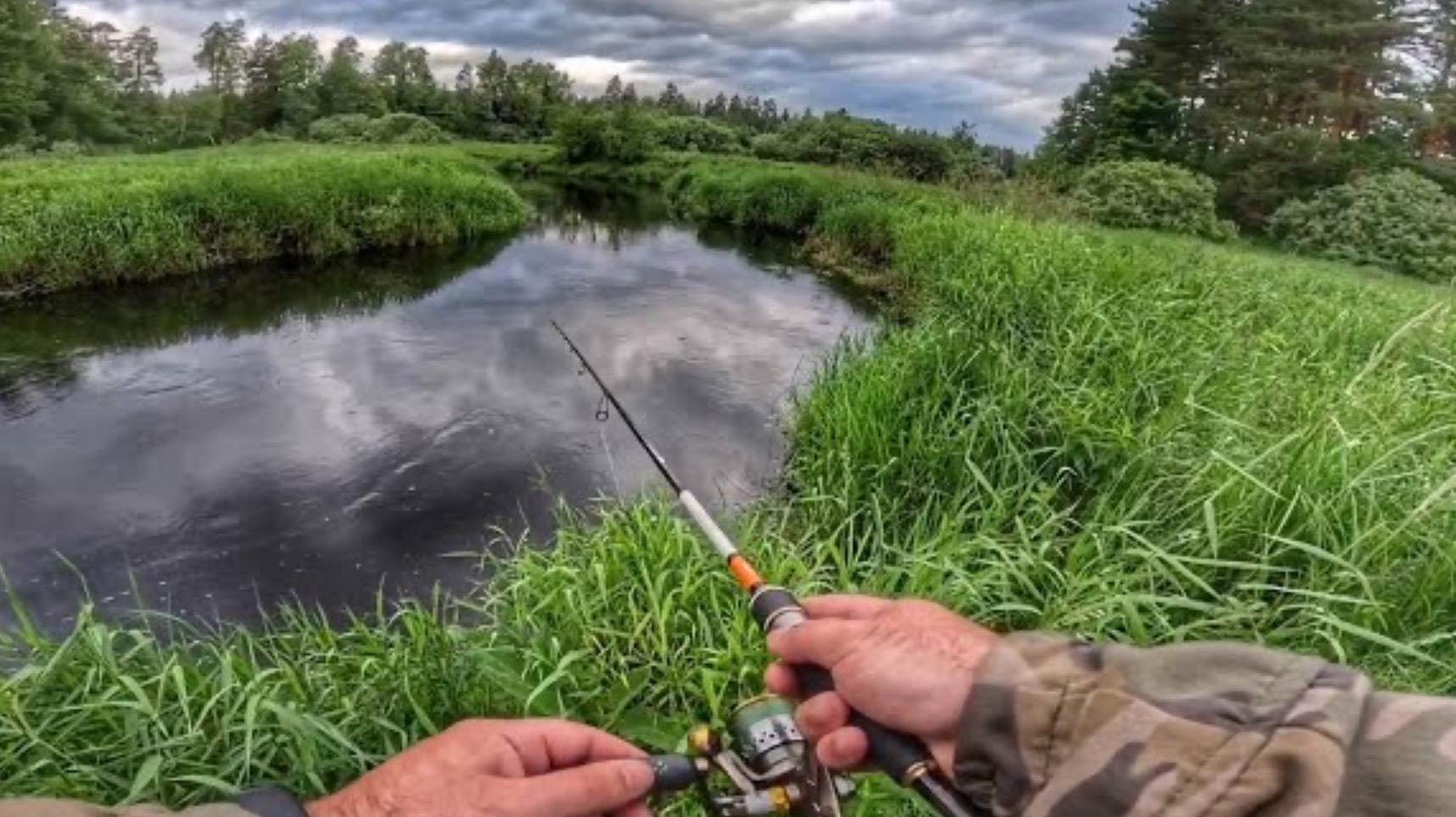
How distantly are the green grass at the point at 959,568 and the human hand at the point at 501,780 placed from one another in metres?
1.18

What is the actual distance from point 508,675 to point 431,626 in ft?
1.42

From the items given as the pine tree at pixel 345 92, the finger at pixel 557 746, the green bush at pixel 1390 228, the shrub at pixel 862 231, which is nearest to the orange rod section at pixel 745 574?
the finger at pixel 557 746

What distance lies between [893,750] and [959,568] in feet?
6.77

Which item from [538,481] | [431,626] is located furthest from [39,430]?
[431,626]

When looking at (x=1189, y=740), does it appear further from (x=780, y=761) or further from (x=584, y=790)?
(x=584, y=790)

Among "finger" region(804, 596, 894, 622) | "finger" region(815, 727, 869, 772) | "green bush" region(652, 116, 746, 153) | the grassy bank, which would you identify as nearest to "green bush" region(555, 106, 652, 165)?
"green bush" region(652, 116, 746, 153)

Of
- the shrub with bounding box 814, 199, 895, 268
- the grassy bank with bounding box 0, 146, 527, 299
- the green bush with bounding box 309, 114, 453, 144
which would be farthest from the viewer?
the green bush with bounding box 309, 114, 453, 144

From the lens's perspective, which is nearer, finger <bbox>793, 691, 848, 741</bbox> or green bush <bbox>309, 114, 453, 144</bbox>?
finger <bbox>793, 691, 848, 741</bbox>

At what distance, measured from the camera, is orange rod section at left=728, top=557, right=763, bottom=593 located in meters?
1.93

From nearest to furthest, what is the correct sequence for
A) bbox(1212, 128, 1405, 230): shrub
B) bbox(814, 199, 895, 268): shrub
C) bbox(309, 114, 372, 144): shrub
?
bbox(814, 199, 895, 268): shrub → bbox(1212, 128, 1405, 230): shrub → bbox(309, 114, 372, 144): shrub

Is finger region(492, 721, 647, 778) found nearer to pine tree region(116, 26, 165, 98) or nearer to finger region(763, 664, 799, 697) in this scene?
finger region(763, 664, 799, 697)

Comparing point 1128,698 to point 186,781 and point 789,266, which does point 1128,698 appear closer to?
point 186,781

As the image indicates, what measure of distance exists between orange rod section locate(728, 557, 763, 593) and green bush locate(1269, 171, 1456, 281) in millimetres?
19492

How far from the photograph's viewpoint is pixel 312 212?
15297 mm
